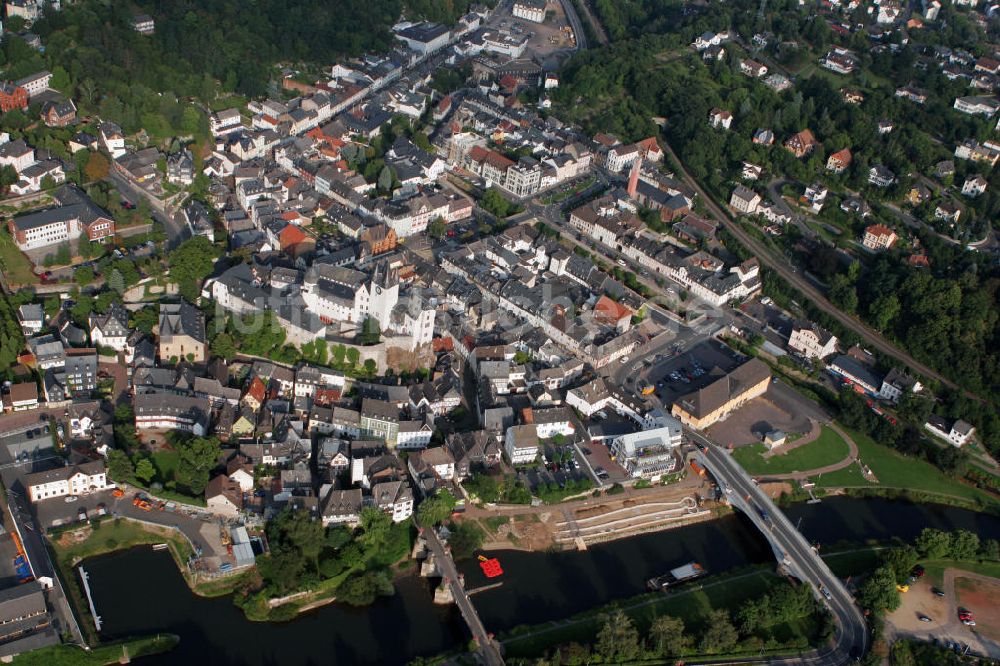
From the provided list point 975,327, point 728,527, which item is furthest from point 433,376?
point 975,327

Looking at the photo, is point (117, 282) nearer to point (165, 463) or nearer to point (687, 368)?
point (165, 463)

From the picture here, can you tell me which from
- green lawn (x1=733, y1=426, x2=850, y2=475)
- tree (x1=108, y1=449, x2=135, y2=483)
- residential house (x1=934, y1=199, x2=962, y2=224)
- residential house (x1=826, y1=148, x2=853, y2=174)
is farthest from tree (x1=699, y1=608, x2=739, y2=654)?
residential house (x1=826, y1=148, x2=853, y2=174)

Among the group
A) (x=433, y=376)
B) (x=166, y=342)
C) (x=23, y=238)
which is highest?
(x=23, y=238)

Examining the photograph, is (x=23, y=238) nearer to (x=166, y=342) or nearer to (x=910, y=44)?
(x=166, y=342)

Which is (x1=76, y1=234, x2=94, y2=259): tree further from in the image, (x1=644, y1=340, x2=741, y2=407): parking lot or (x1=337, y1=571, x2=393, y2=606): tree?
(x1=644, y1=340, x2=741, y2=407): parking lot

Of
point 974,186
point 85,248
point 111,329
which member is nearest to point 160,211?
point 85,248

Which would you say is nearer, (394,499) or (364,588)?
(364,588)
